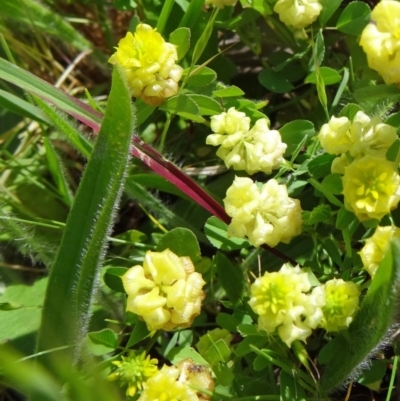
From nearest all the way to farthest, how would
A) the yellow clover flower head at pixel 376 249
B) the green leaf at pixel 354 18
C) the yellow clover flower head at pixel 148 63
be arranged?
the yellow clover flower head at pixel 376 249 → the yellow clover flower head at pixel 148 63 → the green leaf at pixel 354 18

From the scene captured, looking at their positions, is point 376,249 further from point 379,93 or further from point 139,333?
point 139,333

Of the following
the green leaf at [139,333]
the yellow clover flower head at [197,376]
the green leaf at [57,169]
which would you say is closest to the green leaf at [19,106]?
the green leaf at [57,169]

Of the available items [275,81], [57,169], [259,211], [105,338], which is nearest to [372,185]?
[259,211]

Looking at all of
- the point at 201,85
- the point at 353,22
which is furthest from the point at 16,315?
the point at 353,22

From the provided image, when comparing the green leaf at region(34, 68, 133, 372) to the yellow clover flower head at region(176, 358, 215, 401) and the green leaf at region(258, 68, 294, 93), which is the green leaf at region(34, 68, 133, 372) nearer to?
the yellow clover flower head at region(176, 358, 215, 401)

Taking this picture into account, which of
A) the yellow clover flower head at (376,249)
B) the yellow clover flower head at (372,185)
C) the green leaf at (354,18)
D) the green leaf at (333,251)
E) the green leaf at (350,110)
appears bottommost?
the green leaf at (333,251)

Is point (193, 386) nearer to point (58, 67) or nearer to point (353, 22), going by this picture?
point (353, 22)

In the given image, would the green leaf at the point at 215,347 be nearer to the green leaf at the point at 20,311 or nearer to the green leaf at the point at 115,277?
the green leaf at the point at 115,277
